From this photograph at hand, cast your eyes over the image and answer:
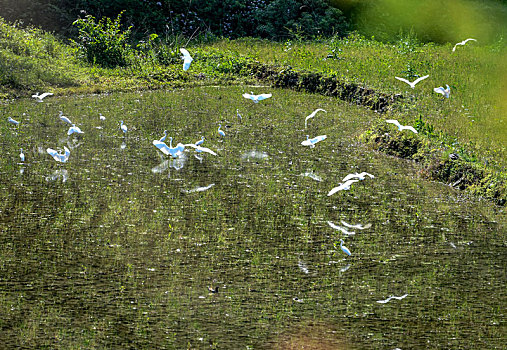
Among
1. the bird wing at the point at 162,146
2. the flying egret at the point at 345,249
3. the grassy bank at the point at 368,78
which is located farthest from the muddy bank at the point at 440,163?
the bird wing at the point at 162,146

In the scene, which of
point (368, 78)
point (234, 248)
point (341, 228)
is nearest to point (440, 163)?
point (341, 228)

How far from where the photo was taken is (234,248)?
455 centimetres

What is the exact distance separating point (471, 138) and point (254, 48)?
6.06 meters

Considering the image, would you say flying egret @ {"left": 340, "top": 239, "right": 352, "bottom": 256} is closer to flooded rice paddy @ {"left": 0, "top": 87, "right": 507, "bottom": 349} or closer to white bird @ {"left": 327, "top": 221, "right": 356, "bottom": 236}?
flooded rice paddy @ {"left": 0, "top": 87, "right": 507, "bottom": 349}

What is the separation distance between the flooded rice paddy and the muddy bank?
140mm

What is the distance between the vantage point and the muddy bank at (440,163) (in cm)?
567

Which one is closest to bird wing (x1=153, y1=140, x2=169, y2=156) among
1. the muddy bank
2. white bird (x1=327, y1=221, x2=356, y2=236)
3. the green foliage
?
white bird (x1=327, y1=221, x2=356, y2=236)

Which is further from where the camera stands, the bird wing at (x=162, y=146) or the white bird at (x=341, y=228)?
the bird wing at (x=162, y=146)

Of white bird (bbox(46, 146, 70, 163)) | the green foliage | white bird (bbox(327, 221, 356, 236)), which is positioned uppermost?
white bird (bbox(327, 221, 356, 236))

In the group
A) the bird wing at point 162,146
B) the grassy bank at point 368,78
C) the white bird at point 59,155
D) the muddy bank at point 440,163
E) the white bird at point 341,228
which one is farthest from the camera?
the grassy bank at point 368,78

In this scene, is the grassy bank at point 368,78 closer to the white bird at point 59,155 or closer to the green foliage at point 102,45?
the green foliage at point 102,45

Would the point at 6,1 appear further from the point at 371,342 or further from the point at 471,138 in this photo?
the point at 371,342

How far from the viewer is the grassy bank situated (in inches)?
255

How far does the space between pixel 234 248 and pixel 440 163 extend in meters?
2.61
